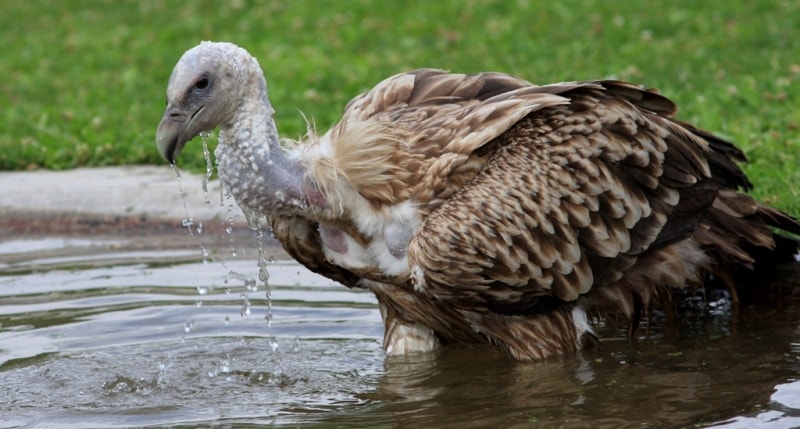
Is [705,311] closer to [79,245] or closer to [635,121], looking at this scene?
[635,121]

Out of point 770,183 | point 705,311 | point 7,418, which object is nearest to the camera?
point 7,418

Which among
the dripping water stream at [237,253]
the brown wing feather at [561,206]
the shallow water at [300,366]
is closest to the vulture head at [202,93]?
the dripping water stream at [237,253]

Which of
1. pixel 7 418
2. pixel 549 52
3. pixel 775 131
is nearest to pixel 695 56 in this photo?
pixel 549 52

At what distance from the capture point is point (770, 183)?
812cm

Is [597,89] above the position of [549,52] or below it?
below

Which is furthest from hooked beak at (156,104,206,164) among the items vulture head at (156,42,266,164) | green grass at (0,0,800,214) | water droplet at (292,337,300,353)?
green grass at (0,0,800,214)

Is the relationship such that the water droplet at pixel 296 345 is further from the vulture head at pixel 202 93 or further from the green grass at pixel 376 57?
the green grass at pixel 376 57

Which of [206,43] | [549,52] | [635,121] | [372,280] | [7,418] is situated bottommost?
[7,418]

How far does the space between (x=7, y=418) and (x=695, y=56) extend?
7.69 m

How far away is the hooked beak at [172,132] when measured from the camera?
5922 millimetres

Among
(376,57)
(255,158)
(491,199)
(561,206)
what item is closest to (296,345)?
(255,158)

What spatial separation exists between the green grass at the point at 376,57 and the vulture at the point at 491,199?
4.46 feet

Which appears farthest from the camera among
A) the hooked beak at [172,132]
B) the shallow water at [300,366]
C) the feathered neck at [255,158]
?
the feathered neck at [255,158]

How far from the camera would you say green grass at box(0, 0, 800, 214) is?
10188 millimetres
